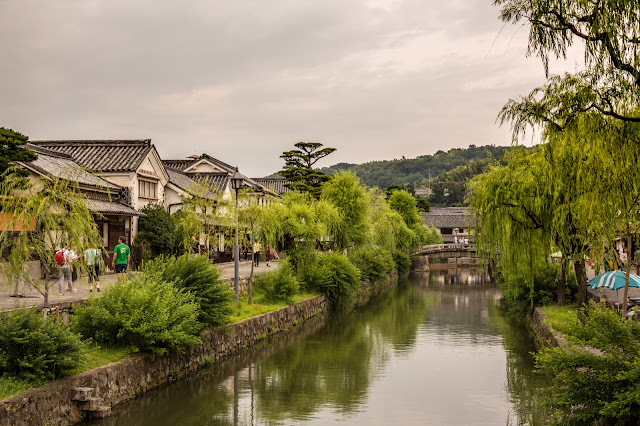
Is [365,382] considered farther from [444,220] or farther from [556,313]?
[444,220]

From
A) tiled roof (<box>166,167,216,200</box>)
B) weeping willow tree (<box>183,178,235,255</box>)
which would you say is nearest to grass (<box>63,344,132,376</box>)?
weeping willow tree (<box>183,178,235,255</box>)

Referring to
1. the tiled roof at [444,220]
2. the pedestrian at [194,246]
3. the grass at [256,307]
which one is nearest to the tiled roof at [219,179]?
the pedestrian at [194,246]

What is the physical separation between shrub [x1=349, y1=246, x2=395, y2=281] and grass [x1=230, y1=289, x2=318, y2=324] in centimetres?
1427

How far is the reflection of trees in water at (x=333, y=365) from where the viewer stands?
16.2 m

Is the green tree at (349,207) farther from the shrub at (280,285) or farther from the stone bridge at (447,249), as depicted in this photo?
the stone bridge at (447,249)

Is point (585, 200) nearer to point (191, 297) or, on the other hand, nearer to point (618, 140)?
point (618, 140)

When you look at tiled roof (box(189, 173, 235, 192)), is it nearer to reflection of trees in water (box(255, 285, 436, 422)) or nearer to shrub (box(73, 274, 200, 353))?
reflection of trees in water (box(255, 285, 436, 422))

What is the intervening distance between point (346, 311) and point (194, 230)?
936cm

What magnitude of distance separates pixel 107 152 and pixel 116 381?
25.9 metres

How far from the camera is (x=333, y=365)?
21047 millimetres

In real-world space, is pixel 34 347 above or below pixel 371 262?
below

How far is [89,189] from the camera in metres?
28.8

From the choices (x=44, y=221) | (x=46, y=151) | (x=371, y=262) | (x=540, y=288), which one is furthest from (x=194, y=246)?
(x=44, y=221)

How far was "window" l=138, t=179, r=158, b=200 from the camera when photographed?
36219 millimetres
